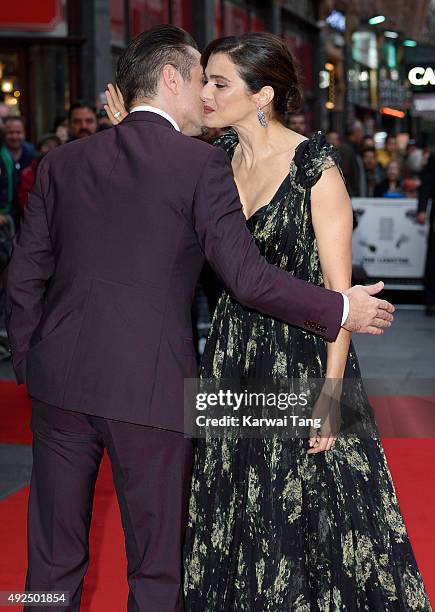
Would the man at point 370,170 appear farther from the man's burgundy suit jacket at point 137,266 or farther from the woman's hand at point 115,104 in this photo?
Answer: the man's burgundy suit jacket at point 137,266

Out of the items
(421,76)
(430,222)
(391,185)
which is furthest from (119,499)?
(421,76)

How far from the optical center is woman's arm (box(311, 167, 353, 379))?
311cm

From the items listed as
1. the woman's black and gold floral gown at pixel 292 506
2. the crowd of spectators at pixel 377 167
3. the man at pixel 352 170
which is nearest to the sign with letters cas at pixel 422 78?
the crowd of spectators at pixel 377 167

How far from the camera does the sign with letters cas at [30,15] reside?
14586mm

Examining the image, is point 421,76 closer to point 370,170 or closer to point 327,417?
point 370,170

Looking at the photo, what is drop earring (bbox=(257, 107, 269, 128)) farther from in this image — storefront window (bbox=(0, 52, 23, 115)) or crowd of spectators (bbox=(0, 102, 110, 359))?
storefront window (bbox=(0, 52, 23, 115))

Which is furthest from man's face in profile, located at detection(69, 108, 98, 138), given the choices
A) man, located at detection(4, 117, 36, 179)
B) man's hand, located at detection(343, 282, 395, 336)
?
man's hand, located at detection(343, 282, 395, 336)

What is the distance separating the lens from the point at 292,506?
320cm

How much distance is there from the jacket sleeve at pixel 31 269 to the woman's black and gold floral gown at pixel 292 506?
65 cm

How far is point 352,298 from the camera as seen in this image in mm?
2947

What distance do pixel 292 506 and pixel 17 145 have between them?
26.8ft

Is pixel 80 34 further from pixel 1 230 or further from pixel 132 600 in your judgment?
pixel 132 600

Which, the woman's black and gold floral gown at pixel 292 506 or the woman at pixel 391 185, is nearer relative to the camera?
the woman's black and gold floral gown at pixel 292 506

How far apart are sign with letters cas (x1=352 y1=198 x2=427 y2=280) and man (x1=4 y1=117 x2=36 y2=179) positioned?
398 centimetres
